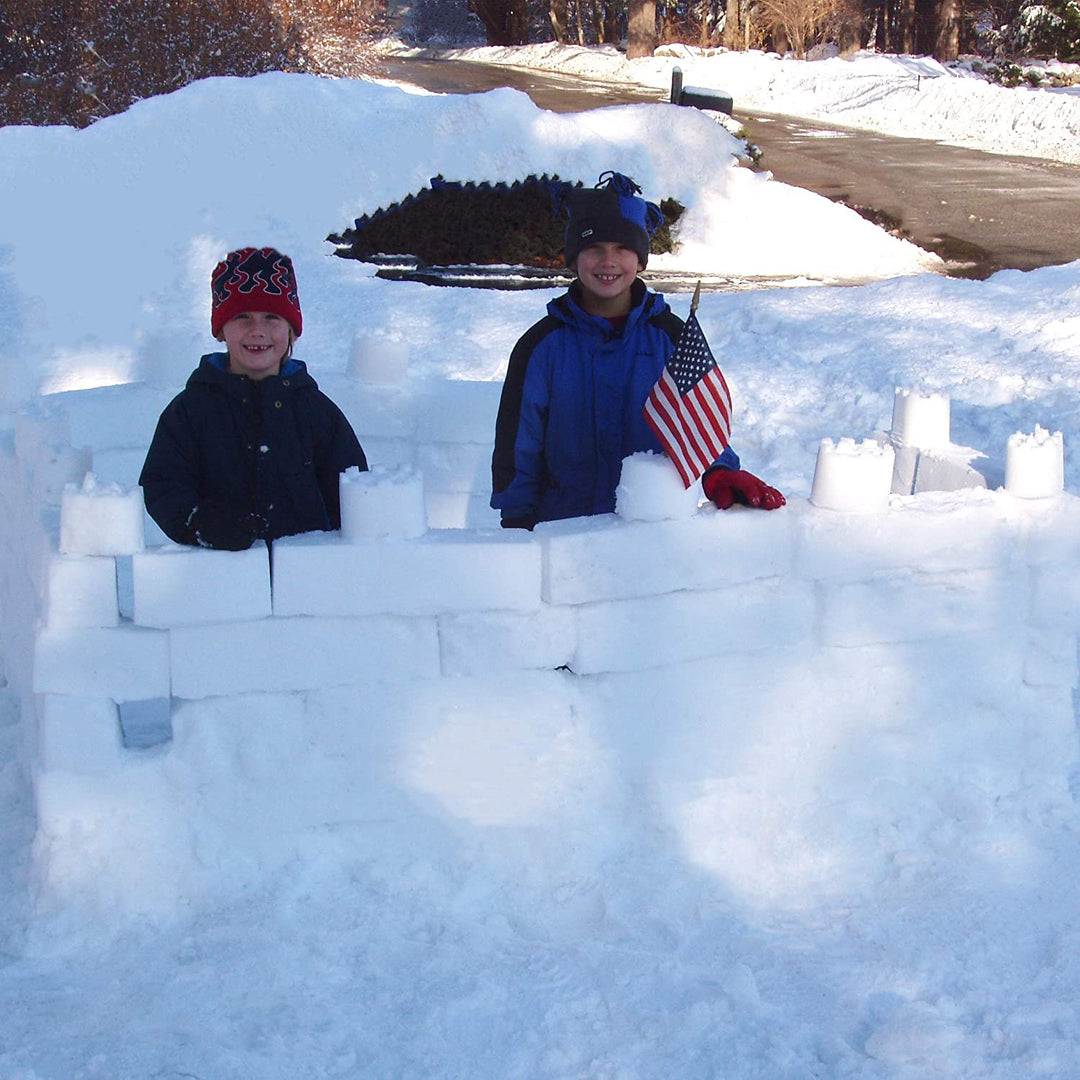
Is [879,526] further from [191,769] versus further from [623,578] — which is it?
[191,769]

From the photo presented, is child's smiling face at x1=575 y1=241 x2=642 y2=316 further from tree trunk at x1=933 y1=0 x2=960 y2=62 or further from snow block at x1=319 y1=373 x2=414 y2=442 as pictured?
tree trunk at x1=933 y1=0 x2=960 y2=62

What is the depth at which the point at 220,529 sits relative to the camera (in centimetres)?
293

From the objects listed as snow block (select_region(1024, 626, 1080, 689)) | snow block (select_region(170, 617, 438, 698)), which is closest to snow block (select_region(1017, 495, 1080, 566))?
snow block (select_region(1024, 626, 1080, 689))

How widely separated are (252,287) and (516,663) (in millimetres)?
1133

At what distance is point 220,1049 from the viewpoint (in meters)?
2.50

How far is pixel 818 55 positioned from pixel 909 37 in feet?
7.94

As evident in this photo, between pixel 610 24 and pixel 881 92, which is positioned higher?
pixel 610 24

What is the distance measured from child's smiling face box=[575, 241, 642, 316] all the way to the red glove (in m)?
0.62

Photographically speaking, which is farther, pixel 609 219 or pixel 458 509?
pixel 458 509

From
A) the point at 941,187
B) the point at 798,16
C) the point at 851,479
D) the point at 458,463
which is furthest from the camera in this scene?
the point at 798,16

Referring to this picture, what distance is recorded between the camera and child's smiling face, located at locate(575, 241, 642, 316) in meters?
3.46

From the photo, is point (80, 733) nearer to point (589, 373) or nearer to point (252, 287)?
point (252, 287)

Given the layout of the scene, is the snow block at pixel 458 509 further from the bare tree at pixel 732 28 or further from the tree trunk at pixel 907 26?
the bare tree at pixel 732 28

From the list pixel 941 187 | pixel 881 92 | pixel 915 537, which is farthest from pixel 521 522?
pixel 881 92
